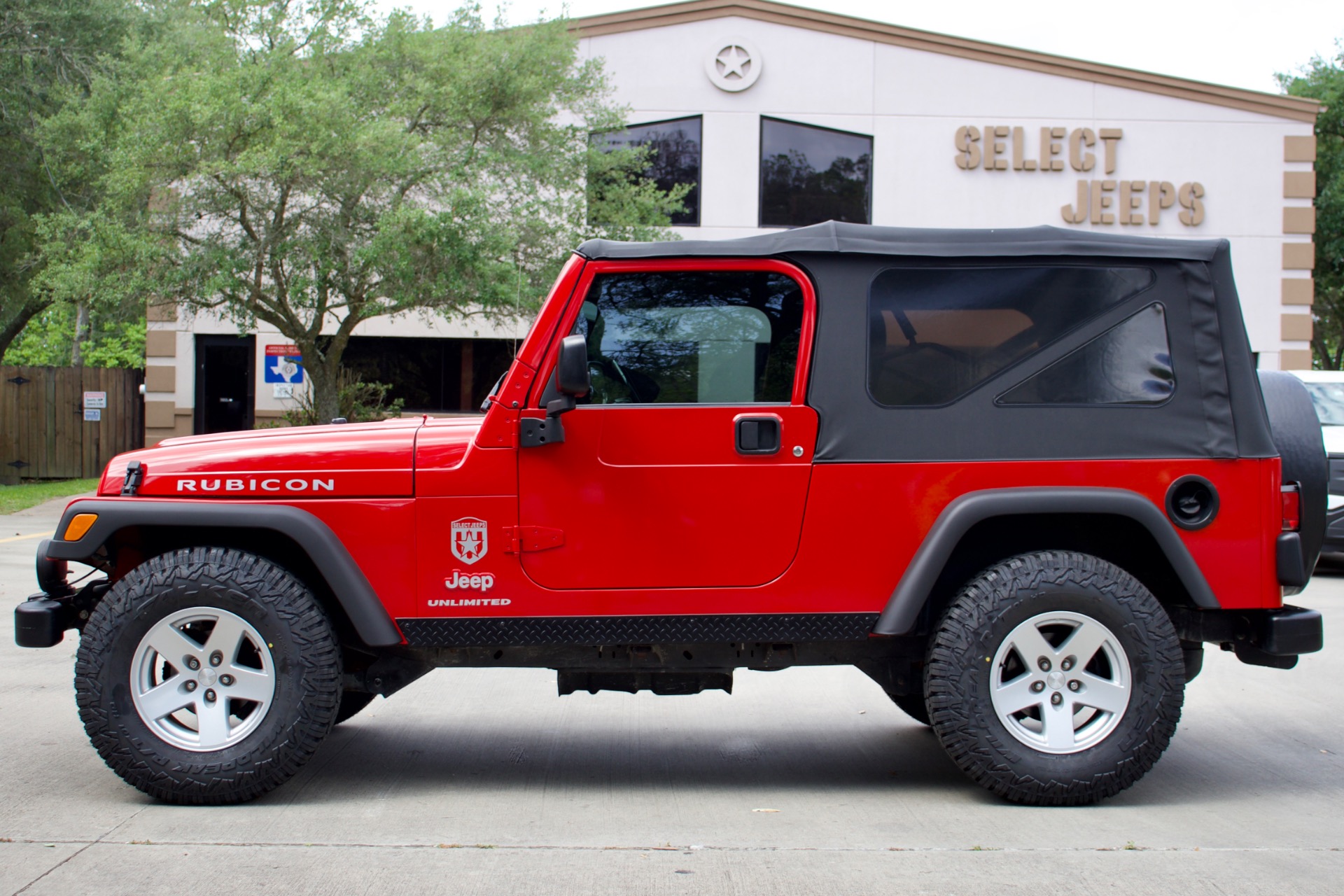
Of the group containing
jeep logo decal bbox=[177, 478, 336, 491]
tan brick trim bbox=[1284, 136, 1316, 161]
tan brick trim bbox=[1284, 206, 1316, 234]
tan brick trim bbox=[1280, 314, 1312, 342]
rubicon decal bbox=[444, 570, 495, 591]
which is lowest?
rubicon decal bbox=[444, 570, 495, 591]

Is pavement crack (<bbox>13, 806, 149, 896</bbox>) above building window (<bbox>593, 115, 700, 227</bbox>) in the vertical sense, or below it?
below

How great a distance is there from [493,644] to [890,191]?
1718cm

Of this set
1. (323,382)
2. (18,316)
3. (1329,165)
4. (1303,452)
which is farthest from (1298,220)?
(18,316)

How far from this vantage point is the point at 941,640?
13.9 ft

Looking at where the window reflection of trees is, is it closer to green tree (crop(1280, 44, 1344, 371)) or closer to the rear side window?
green tree (crop(1280, 44, 1344, 371))

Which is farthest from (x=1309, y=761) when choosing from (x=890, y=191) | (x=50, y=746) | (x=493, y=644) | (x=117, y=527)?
(x=890, y=191)

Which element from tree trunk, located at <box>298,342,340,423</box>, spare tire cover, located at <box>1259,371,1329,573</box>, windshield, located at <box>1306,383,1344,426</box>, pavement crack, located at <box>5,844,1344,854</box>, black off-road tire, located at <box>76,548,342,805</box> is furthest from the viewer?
tree trunk, located at <box>298,342,340,423</box>

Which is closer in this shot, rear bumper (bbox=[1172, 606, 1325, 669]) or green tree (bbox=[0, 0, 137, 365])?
rear bumper (bbox=[1172, 606, 1325, 669])

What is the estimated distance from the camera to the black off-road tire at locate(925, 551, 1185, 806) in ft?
13.7

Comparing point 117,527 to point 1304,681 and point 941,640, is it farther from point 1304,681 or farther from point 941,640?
point 1304,681

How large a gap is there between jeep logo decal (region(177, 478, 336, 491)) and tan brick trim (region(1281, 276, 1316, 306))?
20171 mm

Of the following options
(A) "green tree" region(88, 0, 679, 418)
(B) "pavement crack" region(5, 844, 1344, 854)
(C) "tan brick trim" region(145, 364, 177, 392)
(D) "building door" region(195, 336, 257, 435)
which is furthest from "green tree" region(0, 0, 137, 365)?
(B) "pavement crack" region(5, 844, 1344, 854)

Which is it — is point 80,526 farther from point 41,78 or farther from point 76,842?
point 41,78

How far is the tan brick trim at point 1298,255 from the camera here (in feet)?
65.7
